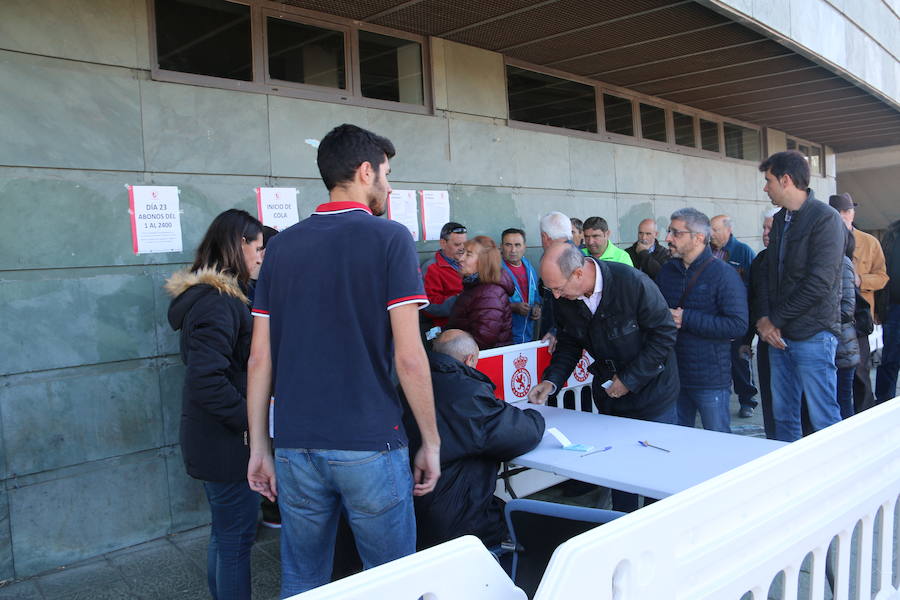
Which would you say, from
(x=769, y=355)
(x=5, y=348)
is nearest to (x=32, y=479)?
(x=5, y=348)

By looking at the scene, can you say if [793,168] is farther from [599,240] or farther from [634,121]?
[634,121]

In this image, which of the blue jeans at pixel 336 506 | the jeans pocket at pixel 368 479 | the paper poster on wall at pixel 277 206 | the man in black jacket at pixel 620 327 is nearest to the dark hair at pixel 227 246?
the blue jeans at pixel 336 506

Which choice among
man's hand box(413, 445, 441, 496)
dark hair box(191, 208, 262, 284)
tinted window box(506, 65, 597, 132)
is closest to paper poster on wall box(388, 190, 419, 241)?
tinted window box(506, 65, 597, 132)

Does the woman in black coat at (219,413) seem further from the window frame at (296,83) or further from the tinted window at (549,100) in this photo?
the tinted window at (549,100)

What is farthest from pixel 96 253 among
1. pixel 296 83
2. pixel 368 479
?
pixel 368 479

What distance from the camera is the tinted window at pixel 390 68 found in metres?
5.57

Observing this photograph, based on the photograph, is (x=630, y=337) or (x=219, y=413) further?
(x=630, y=337)

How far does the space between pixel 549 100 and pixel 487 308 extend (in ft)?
10.9

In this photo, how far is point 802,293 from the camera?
3938 millimetres

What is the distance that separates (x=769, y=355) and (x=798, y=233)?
830 mm

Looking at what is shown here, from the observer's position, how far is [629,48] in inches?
268

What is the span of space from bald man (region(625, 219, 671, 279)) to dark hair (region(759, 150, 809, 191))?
3252mm

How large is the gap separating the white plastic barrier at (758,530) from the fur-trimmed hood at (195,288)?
6.61 feet

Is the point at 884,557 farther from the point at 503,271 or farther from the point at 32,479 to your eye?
the point at 32,479
